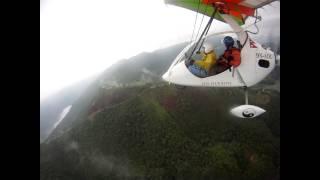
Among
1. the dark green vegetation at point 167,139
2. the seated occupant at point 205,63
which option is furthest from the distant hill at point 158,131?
the seated occupant at point 205,63

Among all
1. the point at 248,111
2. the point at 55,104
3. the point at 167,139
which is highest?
the point at 55,104

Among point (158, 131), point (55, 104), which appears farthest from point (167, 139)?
point (55, 104)

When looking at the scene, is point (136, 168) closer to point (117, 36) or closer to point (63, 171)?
point (63, 171)

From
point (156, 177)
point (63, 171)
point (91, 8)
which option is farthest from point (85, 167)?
point (91, 8)

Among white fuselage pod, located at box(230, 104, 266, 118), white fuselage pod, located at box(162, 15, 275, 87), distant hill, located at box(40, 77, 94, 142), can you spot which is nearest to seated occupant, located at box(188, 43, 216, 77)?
white fuselage pod, located at box(162, 15, 275, 87)

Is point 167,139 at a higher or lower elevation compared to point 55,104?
lower

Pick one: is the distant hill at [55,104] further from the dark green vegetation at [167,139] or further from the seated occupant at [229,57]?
the seated occupant at [229,57]

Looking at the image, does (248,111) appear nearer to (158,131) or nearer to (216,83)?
(216,83)
